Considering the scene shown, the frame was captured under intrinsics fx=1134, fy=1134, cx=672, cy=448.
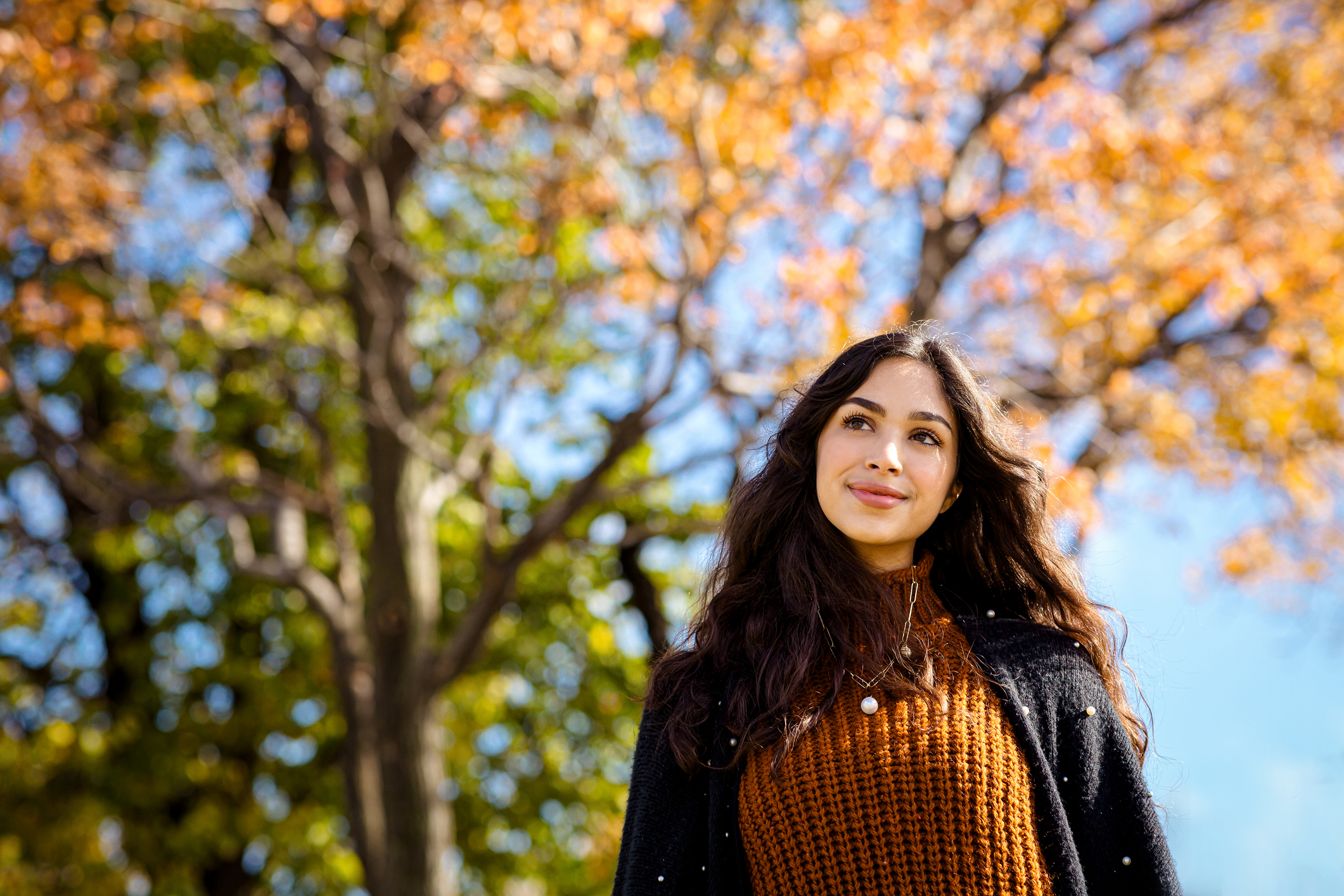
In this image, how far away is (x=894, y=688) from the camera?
204 centimetres

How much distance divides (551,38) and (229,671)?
641cm

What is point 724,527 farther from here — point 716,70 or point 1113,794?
point 716,70

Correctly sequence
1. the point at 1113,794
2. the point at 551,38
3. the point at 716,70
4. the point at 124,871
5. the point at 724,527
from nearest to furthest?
the point at 1113,794 → the point at 724,527 → the point at 551,38 → the point at 716,70 → the point at 124,871

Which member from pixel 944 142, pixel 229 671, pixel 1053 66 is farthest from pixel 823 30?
pixel 229 671

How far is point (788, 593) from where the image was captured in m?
2.23

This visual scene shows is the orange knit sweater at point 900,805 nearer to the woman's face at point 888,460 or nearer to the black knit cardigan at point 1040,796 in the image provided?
the black knit cardigan at point 1040,796

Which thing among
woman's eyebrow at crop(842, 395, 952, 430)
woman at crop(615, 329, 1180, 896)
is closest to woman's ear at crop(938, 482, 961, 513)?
woman at crop(615, 329, 1180, 896)

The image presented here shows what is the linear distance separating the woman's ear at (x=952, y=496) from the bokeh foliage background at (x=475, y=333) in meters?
2.43

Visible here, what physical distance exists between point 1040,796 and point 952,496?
62 centimetres

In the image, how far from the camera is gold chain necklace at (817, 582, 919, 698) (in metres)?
2.03

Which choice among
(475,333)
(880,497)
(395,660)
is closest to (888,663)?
(880,497)

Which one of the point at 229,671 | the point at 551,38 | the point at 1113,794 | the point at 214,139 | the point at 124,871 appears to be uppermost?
the point at 551,38

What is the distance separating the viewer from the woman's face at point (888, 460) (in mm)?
2182

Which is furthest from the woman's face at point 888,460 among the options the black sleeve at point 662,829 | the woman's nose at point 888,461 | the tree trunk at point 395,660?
the tree trunk at point 395,660
